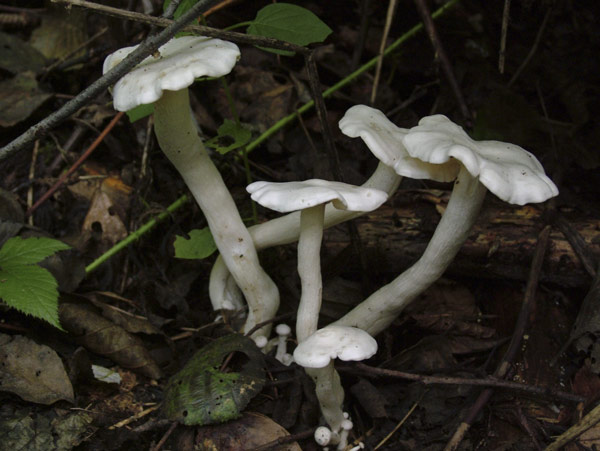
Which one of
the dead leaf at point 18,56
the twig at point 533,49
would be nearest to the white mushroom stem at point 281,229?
the twig at point 533,49

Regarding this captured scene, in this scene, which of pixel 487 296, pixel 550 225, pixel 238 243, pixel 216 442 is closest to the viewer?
pixel 216 442

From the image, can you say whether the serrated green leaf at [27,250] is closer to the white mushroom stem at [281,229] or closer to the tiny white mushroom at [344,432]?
the white mushroom stem at [281,229]

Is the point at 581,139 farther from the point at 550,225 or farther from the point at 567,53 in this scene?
the point at 550,225

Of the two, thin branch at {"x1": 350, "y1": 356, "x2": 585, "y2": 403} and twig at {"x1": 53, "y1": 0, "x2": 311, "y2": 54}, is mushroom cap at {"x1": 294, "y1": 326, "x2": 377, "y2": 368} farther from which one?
twig at {"x1": 53, "y1": 0, "x2": 311, "y2": 54}

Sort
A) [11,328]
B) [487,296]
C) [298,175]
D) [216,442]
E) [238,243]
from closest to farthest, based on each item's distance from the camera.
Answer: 1. [216,442]
2. [11,328]
3. [238,243]
4. [487,296]
5. [298,175]

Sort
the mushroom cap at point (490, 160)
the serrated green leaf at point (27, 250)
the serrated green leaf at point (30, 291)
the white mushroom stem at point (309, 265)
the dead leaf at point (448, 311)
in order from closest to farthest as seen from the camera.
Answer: the mushroom cap at point (490, 160) → the serrated green leaf at point (30, 291) → the white mushroom stem at point (309, 265) → the serrated green leaf at point (27, 250) → the dead leaf at point (448, 311)

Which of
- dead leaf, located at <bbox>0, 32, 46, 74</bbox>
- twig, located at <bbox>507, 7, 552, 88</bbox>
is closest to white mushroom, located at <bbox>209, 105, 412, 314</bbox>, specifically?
twig, located at <bbox>507, 7, 552, 88</bbox>

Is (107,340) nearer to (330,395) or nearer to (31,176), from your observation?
(330,395)

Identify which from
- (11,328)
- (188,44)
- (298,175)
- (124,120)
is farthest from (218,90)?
(11,328)
